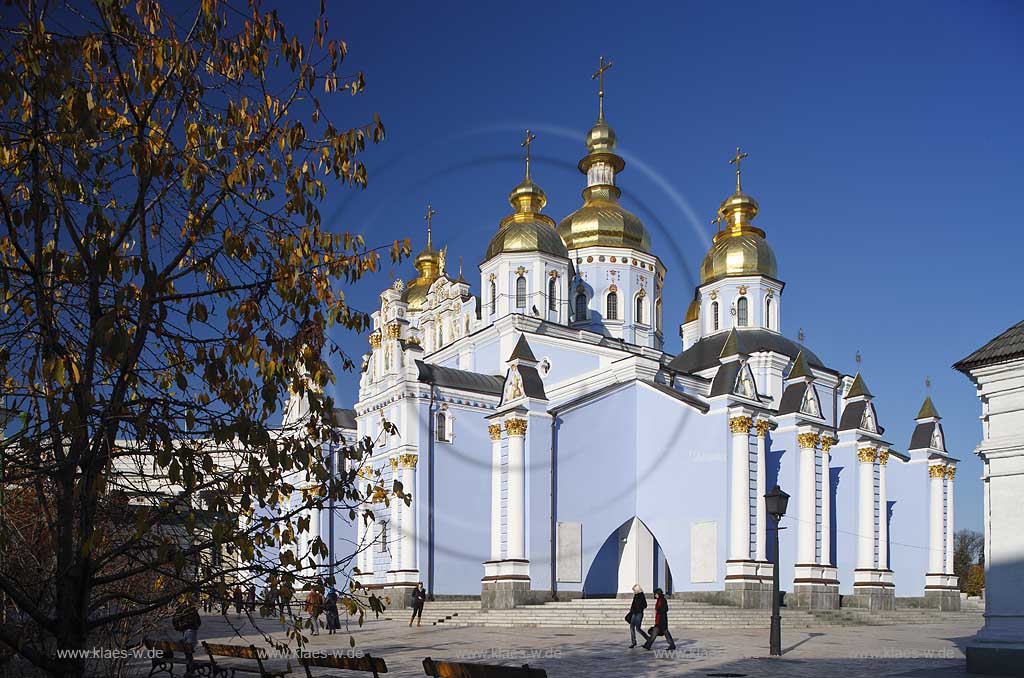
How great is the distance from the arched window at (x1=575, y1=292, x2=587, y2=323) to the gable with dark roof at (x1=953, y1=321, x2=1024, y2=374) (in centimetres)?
2437

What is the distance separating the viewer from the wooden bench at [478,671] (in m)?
9.27

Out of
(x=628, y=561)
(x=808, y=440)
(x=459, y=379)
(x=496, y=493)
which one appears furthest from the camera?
(x=459, y=379)

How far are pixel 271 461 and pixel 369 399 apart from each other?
2912 centimetres

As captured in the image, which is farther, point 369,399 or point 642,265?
point 642,265

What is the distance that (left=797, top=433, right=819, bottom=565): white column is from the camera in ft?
105

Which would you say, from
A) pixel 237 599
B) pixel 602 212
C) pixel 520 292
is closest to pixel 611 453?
pixel 520 292

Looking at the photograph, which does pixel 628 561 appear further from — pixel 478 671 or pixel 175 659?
pixel 478 671

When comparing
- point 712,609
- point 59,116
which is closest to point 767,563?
point 712,609

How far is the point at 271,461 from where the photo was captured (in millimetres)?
5824

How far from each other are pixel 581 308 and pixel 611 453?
9.29m

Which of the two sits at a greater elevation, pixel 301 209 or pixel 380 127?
pixel 380 127

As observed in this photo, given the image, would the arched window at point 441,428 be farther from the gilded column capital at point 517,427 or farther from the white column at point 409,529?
the gilded column capital at point 517,427

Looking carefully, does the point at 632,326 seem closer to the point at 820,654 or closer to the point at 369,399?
the point at 369,399

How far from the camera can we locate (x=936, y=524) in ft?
125
